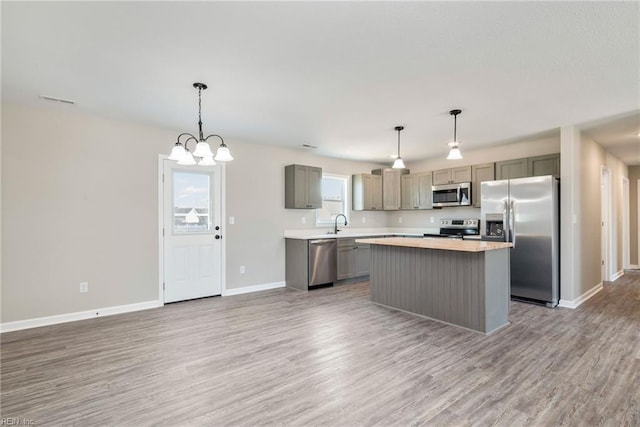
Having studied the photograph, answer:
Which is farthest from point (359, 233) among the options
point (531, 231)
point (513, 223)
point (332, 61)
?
point (332, 61)

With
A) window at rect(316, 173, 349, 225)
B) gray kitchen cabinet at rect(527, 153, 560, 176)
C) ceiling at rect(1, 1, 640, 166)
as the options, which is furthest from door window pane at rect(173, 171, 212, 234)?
gray kitchen cabinet at rect(527, 153, 560, 176)

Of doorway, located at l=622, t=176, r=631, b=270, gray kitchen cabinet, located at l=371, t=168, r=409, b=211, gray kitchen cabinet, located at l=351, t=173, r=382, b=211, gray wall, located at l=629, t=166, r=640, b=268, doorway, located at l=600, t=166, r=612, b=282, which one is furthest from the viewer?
gray wall, located at l=629, t=166, r=640, b=268

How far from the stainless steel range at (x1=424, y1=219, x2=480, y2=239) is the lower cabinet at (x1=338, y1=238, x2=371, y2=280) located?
1392mm

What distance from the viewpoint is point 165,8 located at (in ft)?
6.23

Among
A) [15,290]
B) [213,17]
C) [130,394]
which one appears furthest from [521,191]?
[15,290]

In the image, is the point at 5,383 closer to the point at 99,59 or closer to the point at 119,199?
the point at 119,199

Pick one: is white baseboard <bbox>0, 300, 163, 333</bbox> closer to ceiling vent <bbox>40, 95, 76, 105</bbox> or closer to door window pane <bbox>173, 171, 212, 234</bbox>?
Result: door window pane <bbox>173, 171, 212, 234</bbox>

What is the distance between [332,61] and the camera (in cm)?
253

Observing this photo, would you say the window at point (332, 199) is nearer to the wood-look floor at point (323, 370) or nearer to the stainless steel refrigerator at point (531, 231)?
the wood-look floor at point (323, 370)

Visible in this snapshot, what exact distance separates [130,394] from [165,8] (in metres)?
2.58

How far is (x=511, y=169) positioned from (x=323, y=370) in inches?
179

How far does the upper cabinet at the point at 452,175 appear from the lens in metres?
5.74

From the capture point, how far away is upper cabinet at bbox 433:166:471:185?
5.74 meters

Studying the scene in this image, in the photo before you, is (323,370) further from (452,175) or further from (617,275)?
(617,275)
